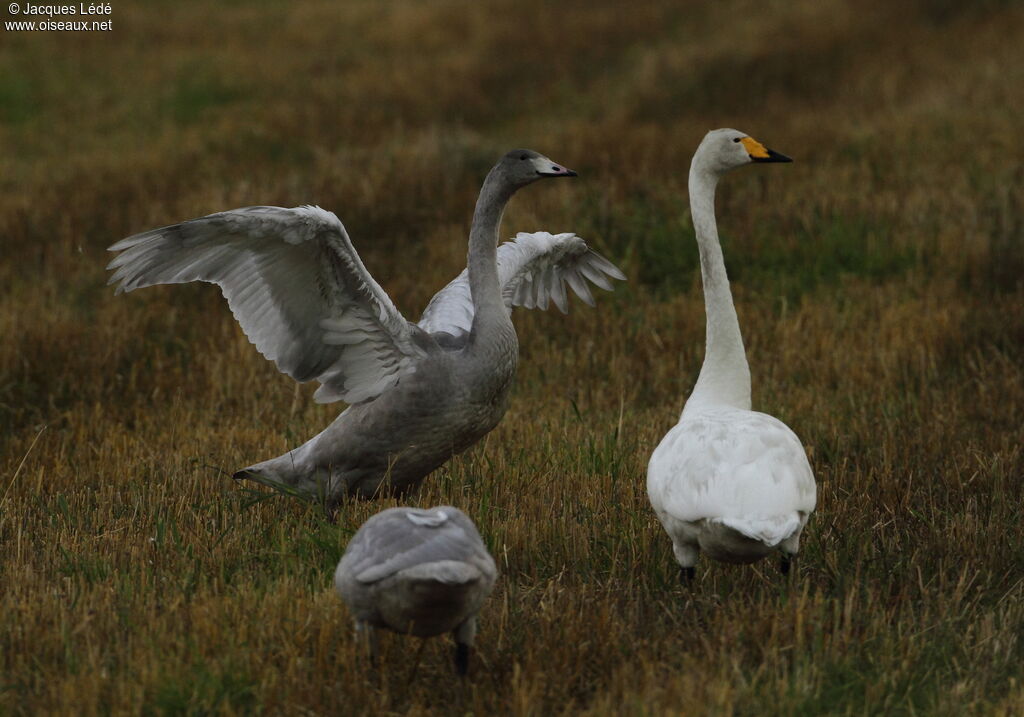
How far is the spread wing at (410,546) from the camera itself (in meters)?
3.69

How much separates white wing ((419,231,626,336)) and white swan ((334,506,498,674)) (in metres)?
2.68

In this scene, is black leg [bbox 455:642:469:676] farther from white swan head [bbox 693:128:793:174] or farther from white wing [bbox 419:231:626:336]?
white wing [bbox 419:231:626:336]

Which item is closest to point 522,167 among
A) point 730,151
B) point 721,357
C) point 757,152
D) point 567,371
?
point 730,151

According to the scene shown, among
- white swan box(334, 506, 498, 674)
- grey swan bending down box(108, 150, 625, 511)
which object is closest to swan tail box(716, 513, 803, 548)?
white swan box(334, 506, 498, 674)

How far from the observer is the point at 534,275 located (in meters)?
7.71

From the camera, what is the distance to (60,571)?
194 inches

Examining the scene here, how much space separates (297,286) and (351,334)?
0.34 meters

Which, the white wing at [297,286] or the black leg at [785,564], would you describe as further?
the white wing at [297,286]

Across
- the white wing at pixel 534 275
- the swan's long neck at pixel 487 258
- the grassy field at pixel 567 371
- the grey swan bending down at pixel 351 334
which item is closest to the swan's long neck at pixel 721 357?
the grassy field at pixel 567 371

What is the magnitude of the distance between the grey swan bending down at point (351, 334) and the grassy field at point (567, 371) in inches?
13.2

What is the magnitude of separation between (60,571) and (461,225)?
22.1 feet

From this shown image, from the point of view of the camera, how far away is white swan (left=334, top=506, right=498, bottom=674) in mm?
3658

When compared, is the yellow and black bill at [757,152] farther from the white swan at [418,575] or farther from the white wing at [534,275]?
the white swan at [418,575]

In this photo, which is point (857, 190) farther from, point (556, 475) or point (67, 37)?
point (67, 37)
